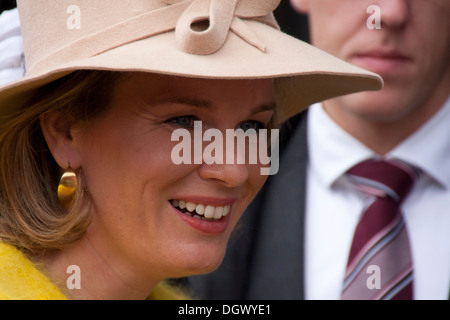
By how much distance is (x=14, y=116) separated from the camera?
200 centimetres

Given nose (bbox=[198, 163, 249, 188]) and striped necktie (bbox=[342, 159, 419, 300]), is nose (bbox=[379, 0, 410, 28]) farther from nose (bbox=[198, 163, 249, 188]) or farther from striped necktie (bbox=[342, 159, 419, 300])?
nose (bbox=[198, 163, 249, 188])

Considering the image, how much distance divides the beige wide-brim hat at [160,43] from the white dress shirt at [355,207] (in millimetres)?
1225

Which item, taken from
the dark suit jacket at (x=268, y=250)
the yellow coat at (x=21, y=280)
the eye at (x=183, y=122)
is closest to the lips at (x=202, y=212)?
the eye at (x=183, y=122)

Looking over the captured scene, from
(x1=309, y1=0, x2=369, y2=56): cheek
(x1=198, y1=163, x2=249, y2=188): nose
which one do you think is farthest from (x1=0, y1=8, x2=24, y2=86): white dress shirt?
(x1=309, y1=0, x2=369, y2=56): cheek

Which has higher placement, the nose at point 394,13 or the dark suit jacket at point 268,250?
the nose at point 394,13

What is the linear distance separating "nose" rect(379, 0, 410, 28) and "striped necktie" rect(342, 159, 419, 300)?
1.81ft

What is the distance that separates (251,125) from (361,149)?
121 cm

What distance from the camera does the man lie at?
3.07 m

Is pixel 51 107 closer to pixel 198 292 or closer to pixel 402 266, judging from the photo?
pixel 198 292

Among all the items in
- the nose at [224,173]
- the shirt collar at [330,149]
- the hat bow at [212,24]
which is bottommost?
the nose at [224,173]

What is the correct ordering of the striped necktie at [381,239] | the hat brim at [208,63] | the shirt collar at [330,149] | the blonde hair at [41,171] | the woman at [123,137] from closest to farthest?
the hat brim at [208,63]
the woman at [123,137]
the blonde hair at [41,171]
the striped necktie at [381,239]
the shirt collar at [330,149]

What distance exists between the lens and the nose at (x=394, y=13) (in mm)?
3047

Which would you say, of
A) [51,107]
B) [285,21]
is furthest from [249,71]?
[285,21]

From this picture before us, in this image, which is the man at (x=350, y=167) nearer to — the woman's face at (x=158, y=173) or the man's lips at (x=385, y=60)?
the man's lips at (x=385, y=60)
